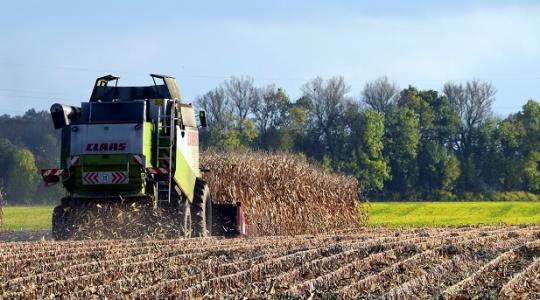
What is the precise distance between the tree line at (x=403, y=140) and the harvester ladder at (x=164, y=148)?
45.2 m

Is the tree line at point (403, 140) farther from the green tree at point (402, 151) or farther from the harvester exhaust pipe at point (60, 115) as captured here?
the harvester exhaust pipe at point (60, 115)

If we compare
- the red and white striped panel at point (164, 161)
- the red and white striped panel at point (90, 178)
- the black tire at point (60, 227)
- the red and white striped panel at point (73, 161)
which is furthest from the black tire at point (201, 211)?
the red and white striped panel at point (73, 161)

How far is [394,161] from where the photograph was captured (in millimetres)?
74438

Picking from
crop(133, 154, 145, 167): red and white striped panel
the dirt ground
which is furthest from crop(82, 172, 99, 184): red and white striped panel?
the dirt ground

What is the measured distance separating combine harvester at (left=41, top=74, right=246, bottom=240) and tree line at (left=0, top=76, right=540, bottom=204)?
140ft

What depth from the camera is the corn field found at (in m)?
25.6

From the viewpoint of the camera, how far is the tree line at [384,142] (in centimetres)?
6819

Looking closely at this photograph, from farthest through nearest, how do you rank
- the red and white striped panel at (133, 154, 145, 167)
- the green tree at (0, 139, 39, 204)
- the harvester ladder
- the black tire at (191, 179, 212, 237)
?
the green tree at (0, 139, 39, 204) → the black tire at (191, 179, 212, 237) → the harvester ladder → the red and white striped panel at (133, 154, 145, 167)

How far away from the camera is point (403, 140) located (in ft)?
245

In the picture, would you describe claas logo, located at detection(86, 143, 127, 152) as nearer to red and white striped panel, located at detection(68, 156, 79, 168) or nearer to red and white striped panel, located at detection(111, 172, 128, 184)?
red and white striped panel, located at detection(68, 156, 79, 168)

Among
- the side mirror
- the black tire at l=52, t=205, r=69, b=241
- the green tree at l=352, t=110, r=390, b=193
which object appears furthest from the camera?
the green tree at l=352, t=110, r=390, b=193

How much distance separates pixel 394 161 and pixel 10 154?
1060 inches

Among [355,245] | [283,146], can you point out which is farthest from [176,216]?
[283,146]

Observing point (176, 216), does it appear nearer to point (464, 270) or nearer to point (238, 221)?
point (238, 221)
